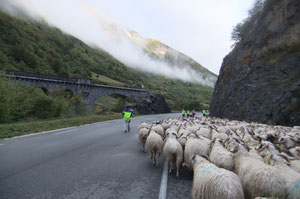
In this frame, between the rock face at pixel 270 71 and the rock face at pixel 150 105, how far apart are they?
131ft

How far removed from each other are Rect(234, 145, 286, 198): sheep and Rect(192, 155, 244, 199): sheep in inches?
19.6

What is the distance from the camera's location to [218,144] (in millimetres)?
5980

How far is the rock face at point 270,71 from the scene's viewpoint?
15430 millimetres

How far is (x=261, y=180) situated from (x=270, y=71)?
19.1 meters

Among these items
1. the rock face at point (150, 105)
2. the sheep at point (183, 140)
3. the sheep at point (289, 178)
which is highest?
the sheep at point (289, 178)

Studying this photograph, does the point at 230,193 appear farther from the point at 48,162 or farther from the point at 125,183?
the point at 48,162

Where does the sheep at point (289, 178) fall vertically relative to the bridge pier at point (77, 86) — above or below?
below

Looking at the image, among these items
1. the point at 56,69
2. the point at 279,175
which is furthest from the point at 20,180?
the point at 56,69

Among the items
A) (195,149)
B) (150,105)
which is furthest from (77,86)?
(195,149)

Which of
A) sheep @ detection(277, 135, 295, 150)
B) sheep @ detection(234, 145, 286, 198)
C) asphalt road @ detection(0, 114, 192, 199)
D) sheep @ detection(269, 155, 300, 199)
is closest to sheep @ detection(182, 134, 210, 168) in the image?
asphalt road @ detection(0, 114, 192, 199)

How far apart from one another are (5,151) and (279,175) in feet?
30.4

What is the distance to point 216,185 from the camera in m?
3.21

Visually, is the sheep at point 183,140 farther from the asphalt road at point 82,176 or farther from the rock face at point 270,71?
the rock face at point 270,71

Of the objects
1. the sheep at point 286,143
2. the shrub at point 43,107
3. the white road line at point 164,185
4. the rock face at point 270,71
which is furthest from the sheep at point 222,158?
the shrub at point 43,107
